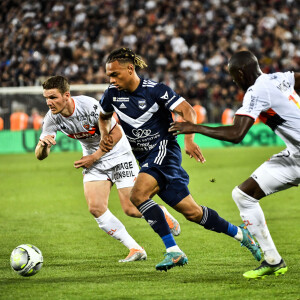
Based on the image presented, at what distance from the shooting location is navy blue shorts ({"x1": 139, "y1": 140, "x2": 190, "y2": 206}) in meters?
6.64

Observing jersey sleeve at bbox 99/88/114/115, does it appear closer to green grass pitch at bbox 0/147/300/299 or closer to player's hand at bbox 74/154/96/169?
player's hand at bbox 74/154/96/169

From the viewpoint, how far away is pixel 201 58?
29.2 metres

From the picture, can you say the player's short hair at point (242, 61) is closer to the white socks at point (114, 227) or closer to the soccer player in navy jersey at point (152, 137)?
the soccer player in navy jersey at point (152, 137)

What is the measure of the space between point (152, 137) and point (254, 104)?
144 cm

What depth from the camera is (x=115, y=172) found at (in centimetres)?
792

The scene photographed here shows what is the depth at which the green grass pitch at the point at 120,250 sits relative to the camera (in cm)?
564

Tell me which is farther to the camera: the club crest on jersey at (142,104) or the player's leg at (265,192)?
the club crest on jersey at (142,104)

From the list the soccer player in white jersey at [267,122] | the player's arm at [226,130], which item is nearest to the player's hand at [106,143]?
the soccer player in white jersey at [267,122]

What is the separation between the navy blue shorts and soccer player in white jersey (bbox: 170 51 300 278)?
2.76 ft

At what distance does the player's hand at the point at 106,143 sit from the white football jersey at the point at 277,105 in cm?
194

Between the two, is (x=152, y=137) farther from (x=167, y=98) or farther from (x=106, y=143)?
(x=106, y=143)

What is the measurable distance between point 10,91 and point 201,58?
876 cm

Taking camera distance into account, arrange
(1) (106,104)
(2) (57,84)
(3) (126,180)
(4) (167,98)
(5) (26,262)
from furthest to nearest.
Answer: (3) (126,180), (2) (57,84), (1) (106,104), (4) (167,98), (5) (26,262)

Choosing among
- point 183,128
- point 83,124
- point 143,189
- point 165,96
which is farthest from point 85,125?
point 183,128
